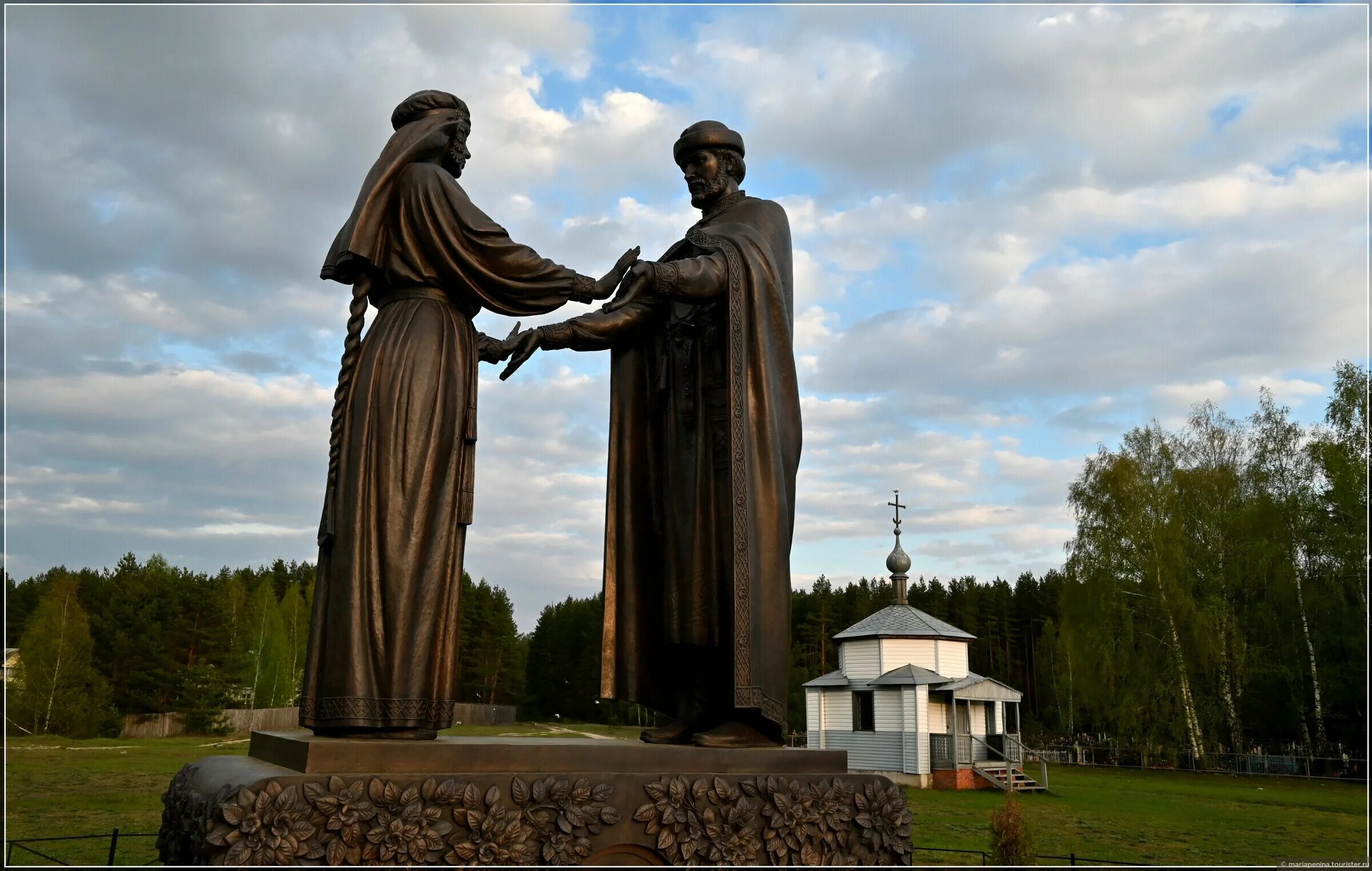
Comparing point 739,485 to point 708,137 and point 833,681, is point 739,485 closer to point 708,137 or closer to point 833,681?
point 708,137

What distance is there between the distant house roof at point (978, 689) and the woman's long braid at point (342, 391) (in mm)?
31311

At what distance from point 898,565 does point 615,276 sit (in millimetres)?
35384

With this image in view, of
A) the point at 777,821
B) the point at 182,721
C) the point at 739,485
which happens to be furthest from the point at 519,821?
the point at 182,721

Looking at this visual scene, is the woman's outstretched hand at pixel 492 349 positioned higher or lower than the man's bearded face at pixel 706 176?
lower

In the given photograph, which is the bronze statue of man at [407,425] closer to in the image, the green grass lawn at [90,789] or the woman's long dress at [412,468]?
the woman's long dress at [412,468]

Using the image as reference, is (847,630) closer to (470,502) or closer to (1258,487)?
Result: (1258,487)

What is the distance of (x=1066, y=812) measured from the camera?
1035 inches

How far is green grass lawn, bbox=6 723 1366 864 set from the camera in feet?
58.6

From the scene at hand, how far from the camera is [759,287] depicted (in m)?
5.19

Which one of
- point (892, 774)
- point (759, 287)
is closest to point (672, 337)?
point (759, 287)

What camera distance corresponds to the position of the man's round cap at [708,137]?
5719mm

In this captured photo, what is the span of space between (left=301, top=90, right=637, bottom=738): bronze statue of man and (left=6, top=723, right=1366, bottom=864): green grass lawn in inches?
311

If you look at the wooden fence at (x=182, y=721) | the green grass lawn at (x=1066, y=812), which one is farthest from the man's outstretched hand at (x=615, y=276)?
the wooden fence at (x=182, y=721)

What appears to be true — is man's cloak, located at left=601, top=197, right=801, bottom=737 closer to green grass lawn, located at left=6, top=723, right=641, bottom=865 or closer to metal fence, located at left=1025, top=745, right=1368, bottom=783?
green grass lawn, located at left=6, top=723, right=641, bottom=865
